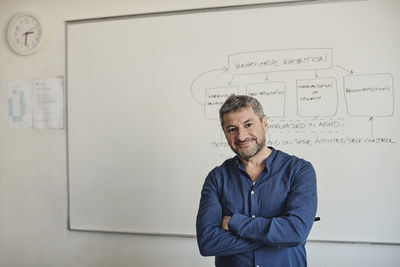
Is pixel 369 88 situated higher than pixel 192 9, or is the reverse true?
pixel 192 9

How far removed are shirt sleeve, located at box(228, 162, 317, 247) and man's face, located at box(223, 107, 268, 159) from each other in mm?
213

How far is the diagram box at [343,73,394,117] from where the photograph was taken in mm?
1893

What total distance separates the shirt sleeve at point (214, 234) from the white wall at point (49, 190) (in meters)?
A: 0.87

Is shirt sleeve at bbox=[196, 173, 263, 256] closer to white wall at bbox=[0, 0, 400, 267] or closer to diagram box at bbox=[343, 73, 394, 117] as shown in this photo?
white wall at bbox=[0, 0, 400, 267]

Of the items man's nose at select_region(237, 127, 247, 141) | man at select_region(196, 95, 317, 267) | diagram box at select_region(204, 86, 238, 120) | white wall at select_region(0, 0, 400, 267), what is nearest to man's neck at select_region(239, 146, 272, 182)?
man at select_region(196, 95, 317, 267)

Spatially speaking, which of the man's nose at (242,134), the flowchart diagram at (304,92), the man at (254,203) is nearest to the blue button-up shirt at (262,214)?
the man at (254,203)

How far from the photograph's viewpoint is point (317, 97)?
198 centimetres

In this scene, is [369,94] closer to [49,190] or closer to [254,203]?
[254,203]

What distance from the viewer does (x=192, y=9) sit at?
84.9 inches

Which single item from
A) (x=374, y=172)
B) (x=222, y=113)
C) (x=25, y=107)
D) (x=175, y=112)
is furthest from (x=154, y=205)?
(x=374, y=172)

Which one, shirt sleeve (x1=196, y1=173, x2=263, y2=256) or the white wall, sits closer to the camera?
shirt sleeve (x1=196, y1=173, x2=263, y2=256)

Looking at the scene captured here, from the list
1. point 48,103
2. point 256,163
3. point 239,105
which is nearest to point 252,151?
point 256,163

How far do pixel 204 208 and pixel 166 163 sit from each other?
0.83m

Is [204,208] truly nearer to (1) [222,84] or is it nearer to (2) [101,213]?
(1) [222,84]
